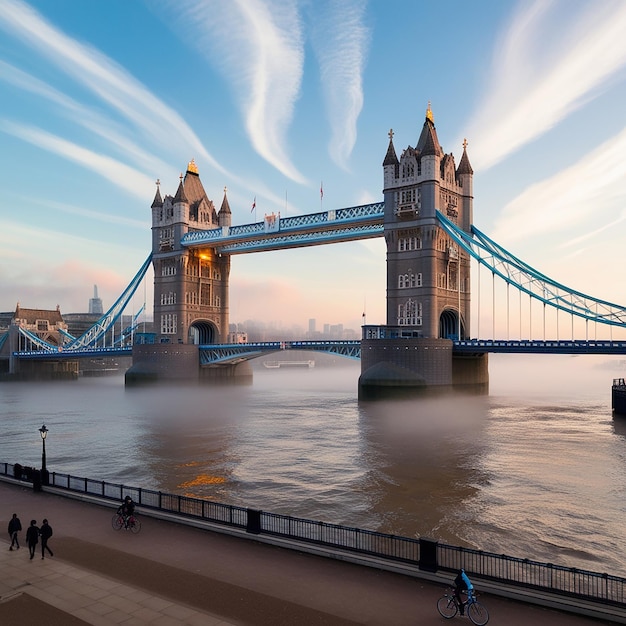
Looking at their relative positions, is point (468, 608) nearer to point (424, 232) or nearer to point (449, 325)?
point (424, 232)

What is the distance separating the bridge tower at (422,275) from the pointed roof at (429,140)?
0.13 metres

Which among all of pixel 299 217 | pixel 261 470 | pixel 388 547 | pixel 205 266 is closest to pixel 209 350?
pixel 205 266

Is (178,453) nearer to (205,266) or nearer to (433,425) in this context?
(433,425)

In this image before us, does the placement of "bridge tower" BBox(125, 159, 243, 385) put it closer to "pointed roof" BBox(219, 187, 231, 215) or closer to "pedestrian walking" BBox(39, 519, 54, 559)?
"pointed roof" BBox(219, 187, 231, 215)

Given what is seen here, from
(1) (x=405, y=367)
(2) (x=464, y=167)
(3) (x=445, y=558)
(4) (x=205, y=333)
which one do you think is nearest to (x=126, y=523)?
(3) (x=445, y=558)

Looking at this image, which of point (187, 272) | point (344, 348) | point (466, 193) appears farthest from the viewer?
point (187, 272)

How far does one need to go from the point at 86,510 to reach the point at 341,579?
1097cm

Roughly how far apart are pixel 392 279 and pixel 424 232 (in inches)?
294

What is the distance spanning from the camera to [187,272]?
102 meters

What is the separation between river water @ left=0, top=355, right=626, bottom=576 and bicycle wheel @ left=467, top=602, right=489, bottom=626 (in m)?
8.03

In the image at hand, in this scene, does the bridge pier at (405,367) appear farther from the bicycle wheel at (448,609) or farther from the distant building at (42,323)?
the distant building at (42,323)

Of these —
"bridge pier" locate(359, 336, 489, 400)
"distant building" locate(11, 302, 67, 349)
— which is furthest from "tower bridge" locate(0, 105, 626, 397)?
"distant building" locate(11, 302, 67, 349)

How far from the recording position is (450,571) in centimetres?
1461

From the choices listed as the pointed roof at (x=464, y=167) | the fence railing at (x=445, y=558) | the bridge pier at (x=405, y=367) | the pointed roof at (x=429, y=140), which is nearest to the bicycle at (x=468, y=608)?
the fence railing at (x=445, y=558)
